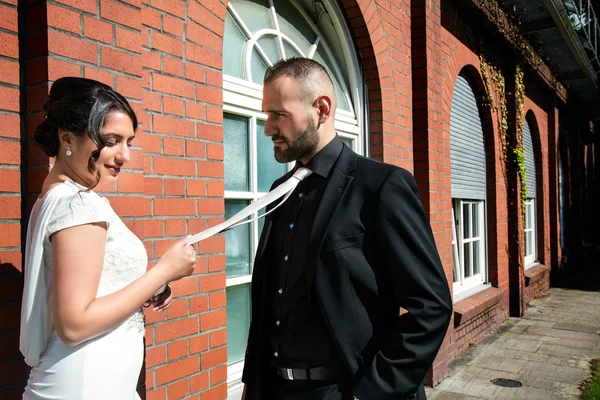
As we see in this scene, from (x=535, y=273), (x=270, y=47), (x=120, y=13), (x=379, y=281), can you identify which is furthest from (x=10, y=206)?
(x=535, y=273)

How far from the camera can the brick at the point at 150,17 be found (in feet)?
7.72

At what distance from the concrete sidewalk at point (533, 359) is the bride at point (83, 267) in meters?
3.84

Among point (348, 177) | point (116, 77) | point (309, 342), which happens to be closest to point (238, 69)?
point (116, 77)

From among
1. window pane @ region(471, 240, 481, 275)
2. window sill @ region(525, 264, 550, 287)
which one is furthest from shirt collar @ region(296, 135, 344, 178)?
window sill @ region(525, 264, 550, 287)

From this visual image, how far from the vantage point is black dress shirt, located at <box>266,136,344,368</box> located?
69.6 inches

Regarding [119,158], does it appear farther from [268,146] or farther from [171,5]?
[268,146]

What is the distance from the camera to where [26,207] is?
1.94 metres

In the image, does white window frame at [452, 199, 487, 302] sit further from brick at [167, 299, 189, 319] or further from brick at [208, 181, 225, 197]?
brick at [167, 299, 189, 319]

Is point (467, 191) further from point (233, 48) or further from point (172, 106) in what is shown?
point (172, 106)

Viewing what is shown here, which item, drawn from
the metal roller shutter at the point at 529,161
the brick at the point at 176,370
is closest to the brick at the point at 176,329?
the brick at the point at 176,370

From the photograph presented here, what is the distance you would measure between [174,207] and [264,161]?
3.62 ft

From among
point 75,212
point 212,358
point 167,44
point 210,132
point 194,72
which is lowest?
point 212,358

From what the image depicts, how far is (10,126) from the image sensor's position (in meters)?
1.88

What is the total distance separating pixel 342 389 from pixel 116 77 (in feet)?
5.16
